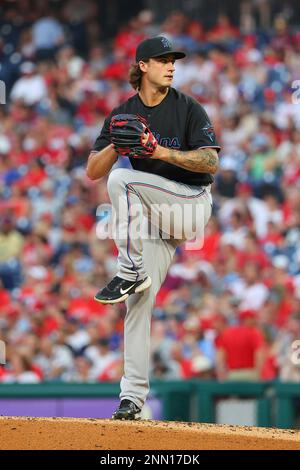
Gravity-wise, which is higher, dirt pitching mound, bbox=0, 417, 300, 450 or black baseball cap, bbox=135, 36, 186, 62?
black baseball cap, bbox=135, 36, 186, 62

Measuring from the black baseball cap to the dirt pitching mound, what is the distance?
1.89 meters

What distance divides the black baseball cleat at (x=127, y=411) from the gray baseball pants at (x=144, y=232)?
0.03m

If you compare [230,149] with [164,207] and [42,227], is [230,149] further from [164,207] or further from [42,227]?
[164,207]

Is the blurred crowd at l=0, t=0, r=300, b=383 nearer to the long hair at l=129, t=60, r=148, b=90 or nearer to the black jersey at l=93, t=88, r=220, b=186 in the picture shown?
the black jersey at l=93, t=88, r=220, b=186

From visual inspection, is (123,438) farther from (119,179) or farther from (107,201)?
(107,201)

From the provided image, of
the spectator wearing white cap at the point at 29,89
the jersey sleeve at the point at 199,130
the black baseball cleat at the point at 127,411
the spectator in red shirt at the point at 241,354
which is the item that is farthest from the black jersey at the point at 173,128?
the spectator wearing white cap at the point at 29,89

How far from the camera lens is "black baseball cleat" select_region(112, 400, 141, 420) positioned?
18.5 ft

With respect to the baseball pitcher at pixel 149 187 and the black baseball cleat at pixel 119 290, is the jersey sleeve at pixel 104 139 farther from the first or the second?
the black baseball cleat at pixel 119 290

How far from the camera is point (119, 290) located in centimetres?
555

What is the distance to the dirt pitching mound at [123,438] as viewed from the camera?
493 cm

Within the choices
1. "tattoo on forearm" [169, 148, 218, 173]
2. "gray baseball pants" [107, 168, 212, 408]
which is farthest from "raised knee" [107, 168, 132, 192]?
"tattoo on forearm" [169, 148, 218, 173]

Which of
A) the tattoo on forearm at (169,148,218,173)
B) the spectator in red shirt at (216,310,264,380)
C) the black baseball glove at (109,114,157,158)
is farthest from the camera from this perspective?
the spectator in red shirt at (216,310,264,380)

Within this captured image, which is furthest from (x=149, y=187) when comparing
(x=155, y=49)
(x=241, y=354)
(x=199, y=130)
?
(x=241, y=354)
